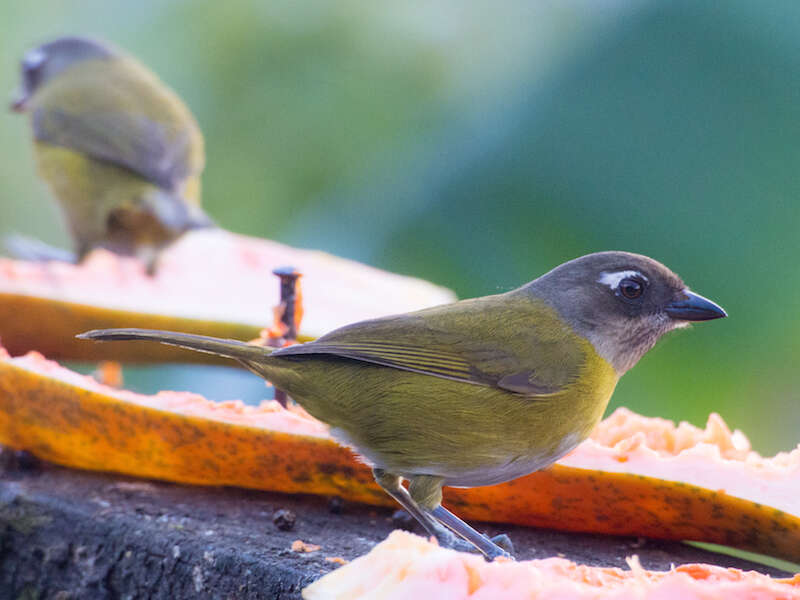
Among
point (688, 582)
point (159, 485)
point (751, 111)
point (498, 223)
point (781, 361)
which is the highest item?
point (751, 111)

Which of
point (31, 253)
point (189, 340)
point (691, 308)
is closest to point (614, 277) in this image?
point (691, 308)

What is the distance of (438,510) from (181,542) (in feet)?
1.66

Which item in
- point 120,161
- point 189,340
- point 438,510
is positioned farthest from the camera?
point 120,161

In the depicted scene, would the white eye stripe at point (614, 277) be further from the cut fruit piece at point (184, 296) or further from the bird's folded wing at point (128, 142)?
the bird's folded wing at point (128, 142)

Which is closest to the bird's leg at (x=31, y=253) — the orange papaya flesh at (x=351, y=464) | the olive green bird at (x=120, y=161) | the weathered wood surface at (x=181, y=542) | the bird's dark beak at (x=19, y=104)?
the olive green bird at (x=120, y=161)

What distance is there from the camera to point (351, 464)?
2.14m

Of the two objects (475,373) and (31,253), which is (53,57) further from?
(475,373)

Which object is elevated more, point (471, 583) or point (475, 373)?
point (475, 373)

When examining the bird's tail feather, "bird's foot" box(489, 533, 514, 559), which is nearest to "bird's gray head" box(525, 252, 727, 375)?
"bird's foot" box(489, 533, 514, 559)

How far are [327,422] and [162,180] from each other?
234cm

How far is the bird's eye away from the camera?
1.96 m

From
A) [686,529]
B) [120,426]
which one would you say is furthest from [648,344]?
[120,426]

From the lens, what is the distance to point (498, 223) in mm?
3676

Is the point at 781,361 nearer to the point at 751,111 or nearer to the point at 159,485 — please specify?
the point at 751,111
